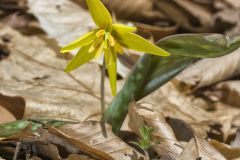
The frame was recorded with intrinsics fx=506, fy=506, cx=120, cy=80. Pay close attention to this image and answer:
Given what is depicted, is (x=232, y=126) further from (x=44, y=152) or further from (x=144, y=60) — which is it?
(x=44, y=152)

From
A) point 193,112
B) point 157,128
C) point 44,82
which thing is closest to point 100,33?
point 157,128

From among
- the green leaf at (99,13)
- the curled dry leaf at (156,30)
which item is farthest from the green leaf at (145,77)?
the curled dry leaf at (156,30)

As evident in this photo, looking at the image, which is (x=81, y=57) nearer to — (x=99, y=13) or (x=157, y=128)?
(x=99, y=13)

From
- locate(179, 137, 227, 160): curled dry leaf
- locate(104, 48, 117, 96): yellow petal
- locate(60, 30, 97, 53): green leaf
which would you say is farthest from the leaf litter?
locate(60, 30, 97, 53): green leaf

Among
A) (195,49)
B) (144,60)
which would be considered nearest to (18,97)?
(144,60)

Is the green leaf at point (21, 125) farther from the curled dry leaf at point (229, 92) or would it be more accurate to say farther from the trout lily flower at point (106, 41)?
the curled dry leaf at point (229, 92)

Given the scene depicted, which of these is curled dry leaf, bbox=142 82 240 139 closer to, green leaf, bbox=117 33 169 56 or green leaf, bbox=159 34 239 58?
green leaf, bbox=159 34 239 58
